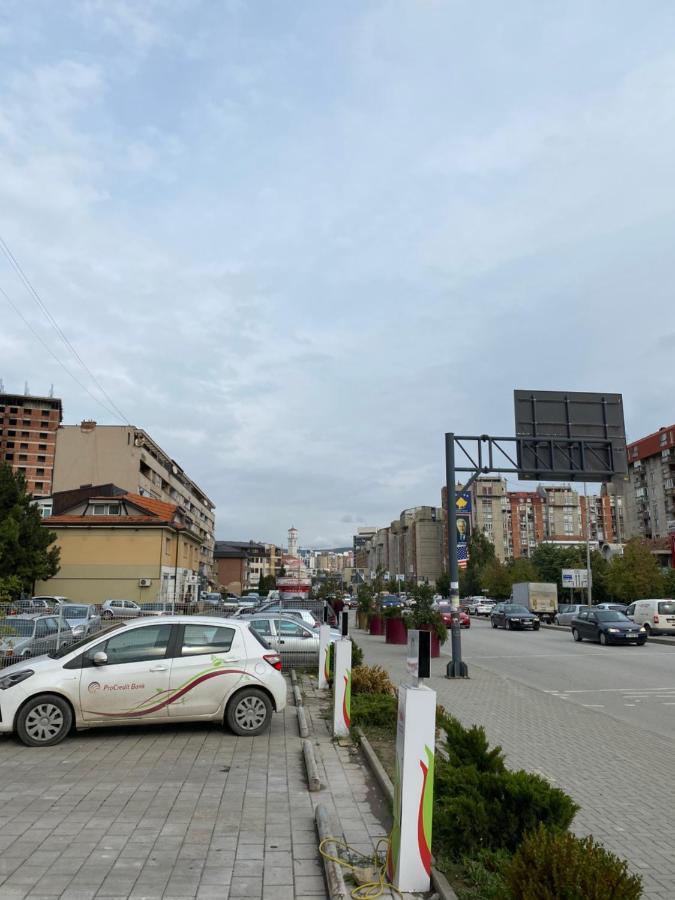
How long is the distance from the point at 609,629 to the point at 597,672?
10.7 metres

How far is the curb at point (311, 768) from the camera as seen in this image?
6.91 meters

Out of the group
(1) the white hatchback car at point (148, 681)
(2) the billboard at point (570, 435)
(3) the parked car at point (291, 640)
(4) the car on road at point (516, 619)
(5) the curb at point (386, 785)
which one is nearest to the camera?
(5) the curb at point (386, 785)

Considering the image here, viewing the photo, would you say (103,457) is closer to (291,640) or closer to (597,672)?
(291,640)

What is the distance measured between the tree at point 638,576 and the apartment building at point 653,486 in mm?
42282

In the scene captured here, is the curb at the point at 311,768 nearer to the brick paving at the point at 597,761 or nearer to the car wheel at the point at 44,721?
the brick paving at the point at 597,761

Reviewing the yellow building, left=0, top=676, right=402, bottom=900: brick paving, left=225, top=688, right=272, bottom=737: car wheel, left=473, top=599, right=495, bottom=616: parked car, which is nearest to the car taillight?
left=225, top=688, right=272, bottom=737: car wheel

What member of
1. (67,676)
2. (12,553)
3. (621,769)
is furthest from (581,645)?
(12,553)

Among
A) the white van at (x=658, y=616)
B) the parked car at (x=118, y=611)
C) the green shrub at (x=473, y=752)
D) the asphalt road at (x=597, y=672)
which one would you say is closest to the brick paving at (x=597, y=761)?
the asphalt road at (x=597, y=672)

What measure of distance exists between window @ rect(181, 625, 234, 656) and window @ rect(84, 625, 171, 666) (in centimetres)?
26

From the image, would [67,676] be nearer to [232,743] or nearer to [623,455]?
[232,743]

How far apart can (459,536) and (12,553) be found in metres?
30.6

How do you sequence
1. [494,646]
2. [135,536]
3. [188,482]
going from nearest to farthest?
[494,646]
[135,536]
[188,482]

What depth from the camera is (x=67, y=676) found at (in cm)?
866

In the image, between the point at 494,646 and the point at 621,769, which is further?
the point at 494,646
